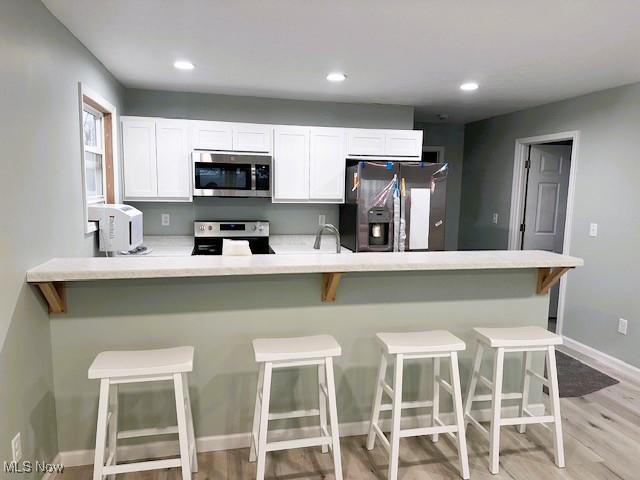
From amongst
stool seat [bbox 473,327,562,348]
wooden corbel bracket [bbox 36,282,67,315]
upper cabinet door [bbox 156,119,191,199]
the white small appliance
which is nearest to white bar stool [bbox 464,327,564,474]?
stool seat [bbox 473,327,562,348]

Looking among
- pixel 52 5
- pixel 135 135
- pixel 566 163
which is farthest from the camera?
pixel 566 163

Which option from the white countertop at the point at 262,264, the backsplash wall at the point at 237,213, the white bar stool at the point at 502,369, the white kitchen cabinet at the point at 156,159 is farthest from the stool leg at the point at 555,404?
the white kitchen cabinet at the point at 156,159

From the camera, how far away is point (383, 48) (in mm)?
2762

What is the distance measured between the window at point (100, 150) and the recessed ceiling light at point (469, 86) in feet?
9.37

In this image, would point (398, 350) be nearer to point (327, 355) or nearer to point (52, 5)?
point (327, 355)

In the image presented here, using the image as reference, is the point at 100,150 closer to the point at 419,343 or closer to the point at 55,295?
the point at 55,295

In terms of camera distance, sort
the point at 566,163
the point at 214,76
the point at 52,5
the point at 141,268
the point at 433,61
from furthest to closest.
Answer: the point at 566,163 → the point at 214,76 → the point at 433,61 → the point at 52,5 → the point at 141,268

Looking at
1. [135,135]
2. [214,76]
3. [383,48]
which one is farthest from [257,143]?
[383,48]

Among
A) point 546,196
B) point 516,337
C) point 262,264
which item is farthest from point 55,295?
point 546,196

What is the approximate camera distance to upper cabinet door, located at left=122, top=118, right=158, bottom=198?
3.85 m

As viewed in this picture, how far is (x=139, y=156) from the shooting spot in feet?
12.8

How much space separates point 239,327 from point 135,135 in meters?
2.41

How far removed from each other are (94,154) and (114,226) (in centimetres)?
83

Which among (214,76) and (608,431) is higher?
(214,76)
